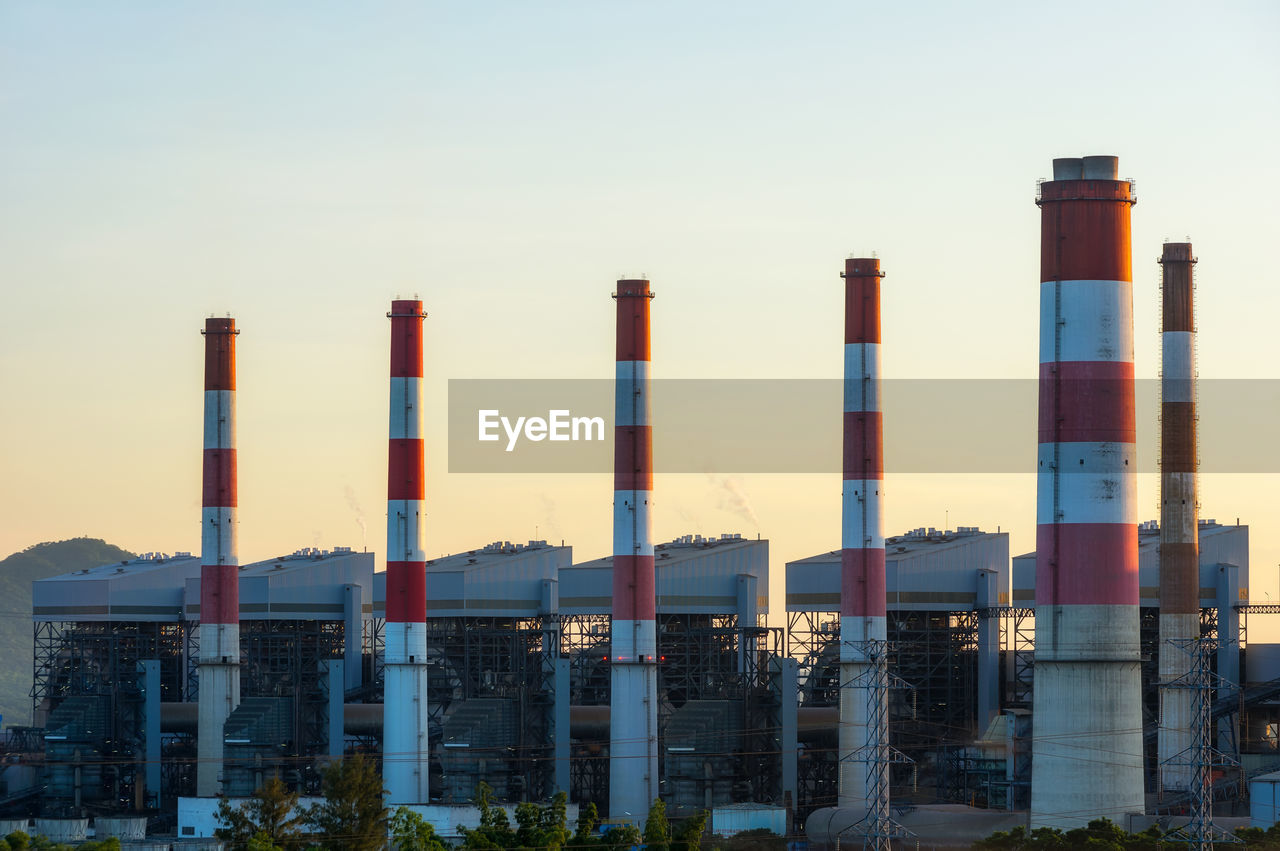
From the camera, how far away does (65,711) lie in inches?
2687

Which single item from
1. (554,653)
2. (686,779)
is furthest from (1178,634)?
(554,653)

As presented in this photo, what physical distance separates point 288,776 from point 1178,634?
28602 mm

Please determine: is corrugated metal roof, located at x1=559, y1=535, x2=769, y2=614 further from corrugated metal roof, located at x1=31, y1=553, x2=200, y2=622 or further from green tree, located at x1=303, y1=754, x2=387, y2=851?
green tree, located at x1=303, y1=754, x2=387, y2=851

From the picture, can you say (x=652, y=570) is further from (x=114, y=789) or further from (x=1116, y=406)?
(x=114, y=789)

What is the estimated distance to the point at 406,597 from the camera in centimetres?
5909

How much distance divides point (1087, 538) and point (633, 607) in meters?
17.3

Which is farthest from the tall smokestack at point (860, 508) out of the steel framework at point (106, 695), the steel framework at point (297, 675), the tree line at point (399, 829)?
the steel framework at point (106, 695)

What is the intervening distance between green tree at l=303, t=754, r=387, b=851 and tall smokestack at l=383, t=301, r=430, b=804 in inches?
532

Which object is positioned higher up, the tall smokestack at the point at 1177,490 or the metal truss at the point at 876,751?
the tall smokestack at the point at 1177,490

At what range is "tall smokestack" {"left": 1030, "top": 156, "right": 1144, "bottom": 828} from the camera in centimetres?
4409

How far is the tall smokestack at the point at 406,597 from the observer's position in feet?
194

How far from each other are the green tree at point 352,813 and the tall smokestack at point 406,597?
532 inches

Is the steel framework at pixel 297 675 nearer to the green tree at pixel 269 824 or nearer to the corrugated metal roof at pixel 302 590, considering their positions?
the corrugated metal roof at pixel 302 590

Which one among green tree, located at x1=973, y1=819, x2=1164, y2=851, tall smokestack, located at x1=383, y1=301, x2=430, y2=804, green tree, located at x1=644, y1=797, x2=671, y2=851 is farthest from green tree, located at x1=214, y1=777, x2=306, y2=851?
green tree, located at x1=973, y1=819, x2=1164, y2=851
